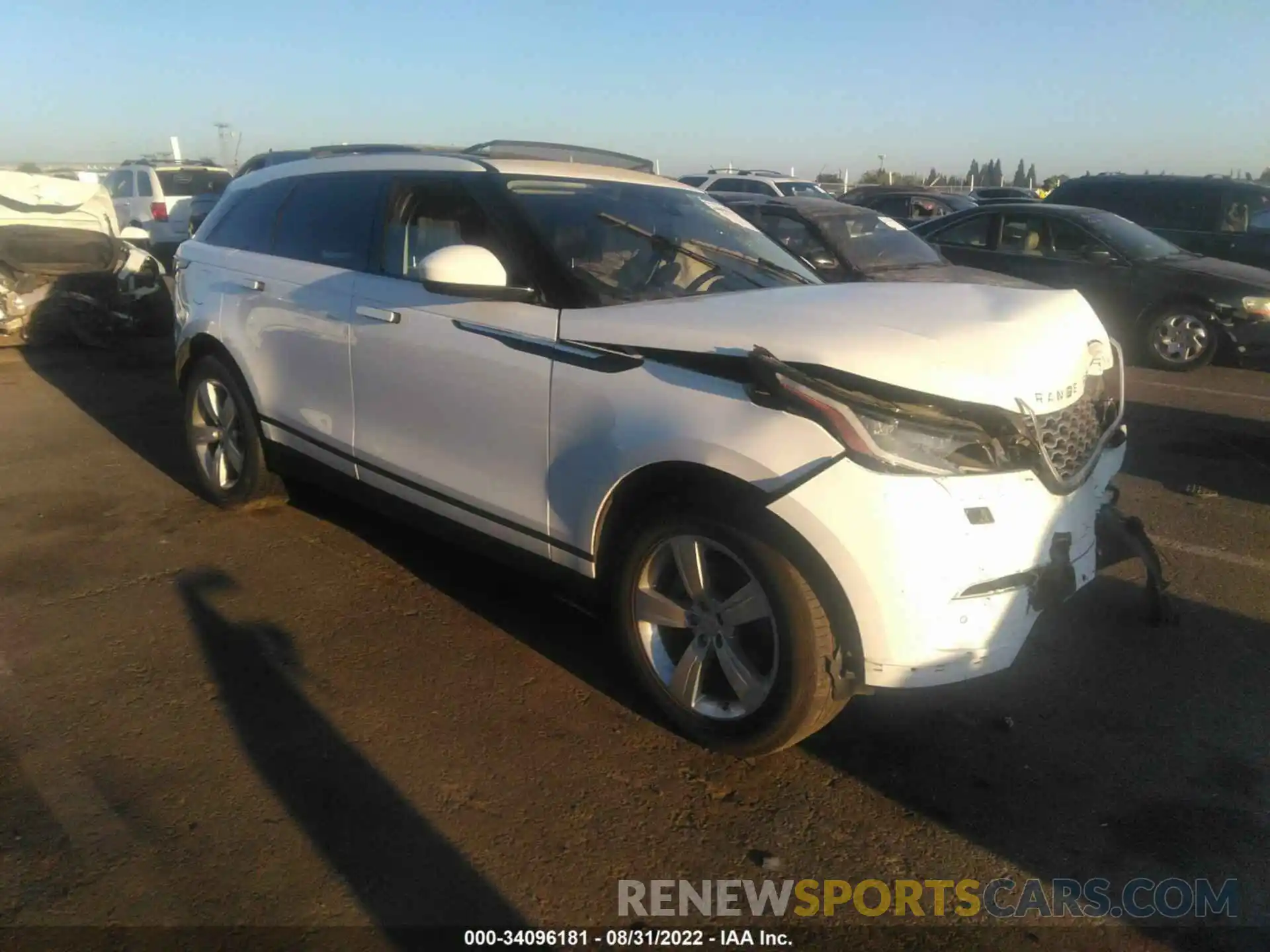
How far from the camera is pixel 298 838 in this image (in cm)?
277

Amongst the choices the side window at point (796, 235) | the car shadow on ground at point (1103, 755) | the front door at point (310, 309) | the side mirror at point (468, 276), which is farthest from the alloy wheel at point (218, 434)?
the side window at point (796, 235)

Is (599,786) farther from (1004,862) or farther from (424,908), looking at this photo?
(1004,862)

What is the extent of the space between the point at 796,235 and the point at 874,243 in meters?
0.71

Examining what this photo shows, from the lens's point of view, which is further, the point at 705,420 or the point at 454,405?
the point at 454,405

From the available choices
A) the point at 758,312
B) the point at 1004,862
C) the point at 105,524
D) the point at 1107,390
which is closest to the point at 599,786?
the point at 1004,862

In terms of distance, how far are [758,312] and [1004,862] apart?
176 cm

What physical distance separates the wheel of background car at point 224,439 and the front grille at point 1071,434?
368cm

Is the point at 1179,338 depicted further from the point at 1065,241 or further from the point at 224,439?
the point at 224,439

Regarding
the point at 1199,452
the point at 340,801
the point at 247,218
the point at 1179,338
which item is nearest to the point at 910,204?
the point at 1179,338

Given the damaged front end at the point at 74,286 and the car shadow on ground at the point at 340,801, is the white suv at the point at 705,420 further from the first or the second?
the damaged front end at the point at 74,286

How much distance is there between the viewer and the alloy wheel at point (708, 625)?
3.03 metres

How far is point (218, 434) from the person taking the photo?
5266mm

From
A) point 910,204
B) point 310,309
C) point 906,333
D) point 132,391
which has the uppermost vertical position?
point 910,204

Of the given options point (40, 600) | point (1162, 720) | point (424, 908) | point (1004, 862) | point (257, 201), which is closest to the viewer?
point (424, 908)
